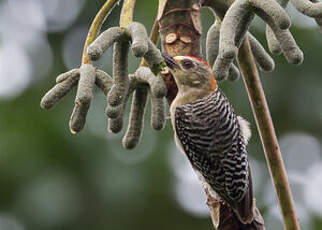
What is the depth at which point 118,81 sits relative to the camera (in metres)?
3.21

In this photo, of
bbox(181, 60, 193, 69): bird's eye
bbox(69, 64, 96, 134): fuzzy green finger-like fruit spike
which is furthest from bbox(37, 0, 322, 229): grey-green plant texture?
bbox(181, 60, 193, 69): bird's eye

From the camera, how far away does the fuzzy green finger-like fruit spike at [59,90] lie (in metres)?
3.27

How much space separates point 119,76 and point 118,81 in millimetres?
22

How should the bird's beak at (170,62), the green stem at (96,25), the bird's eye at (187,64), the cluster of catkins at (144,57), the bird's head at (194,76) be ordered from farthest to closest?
1. the bird's head at (194,76)
2. the bird's eye at (187,64)
3. the bird's beak at (170,62)
4. the green stem at (96,25)
5. the cluster of catkins at (144,57)

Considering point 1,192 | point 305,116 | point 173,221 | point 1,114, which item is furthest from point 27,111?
point 305,116

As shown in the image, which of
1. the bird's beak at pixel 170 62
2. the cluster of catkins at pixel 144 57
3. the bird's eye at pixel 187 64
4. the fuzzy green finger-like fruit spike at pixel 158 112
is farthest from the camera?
the bird's eye at pixel 187 64

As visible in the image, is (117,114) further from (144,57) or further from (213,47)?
(213,47)

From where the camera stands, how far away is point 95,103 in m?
8.05

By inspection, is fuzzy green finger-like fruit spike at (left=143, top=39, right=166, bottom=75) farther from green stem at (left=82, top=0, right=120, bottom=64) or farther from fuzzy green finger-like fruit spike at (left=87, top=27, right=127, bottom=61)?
green stem at (left=82, top=0, right=120, bottom=64)

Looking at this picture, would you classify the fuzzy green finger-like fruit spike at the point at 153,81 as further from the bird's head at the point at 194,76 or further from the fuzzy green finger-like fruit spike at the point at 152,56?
the bird's head at the point at 194,76

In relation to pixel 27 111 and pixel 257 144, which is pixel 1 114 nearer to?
pixel 27 111

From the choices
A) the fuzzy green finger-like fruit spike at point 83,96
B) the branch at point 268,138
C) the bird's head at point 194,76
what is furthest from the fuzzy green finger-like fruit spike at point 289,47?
the bird's head at point 194,76

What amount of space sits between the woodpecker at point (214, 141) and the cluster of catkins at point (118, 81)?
652 millimetres

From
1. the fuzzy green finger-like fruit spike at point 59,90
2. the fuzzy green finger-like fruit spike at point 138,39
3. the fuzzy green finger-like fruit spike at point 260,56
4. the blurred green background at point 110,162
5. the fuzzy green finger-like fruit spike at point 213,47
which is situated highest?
the fuzzy green finger-like fruit spike at point 138,39
